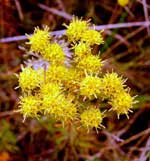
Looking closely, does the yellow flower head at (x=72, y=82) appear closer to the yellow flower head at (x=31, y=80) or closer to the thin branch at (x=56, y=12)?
the yellow flower head at (x=31, y=80)

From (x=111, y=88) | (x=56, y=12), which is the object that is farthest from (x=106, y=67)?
(x=111, y=88)

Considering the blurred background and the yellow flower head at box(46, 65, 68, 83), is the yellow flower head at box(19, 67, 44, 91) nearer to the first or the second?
the yellow flower head at box(46, 65, 68, 83)

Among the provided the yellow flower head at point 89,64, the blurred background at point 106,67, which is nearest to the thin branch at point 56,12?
the blurred background at point 106,67

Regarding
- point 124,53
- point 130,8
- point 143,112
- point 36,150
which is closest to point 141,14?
point 130,8

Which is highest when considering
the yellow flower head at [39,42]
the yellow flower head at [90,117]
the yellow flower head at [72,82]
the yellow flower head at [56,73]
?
the yellow flower head at [39,42]

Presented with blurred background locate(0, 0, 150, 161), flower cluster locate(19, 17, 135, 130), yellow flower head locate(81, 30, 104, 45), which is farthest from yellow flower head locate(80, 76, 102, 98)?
blurred background locate(0, 0, 150, 161)

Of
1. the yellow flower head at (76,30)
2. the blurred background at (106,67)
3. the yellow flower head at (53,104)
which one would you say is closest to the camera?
the yellow flower head at (53,104)
